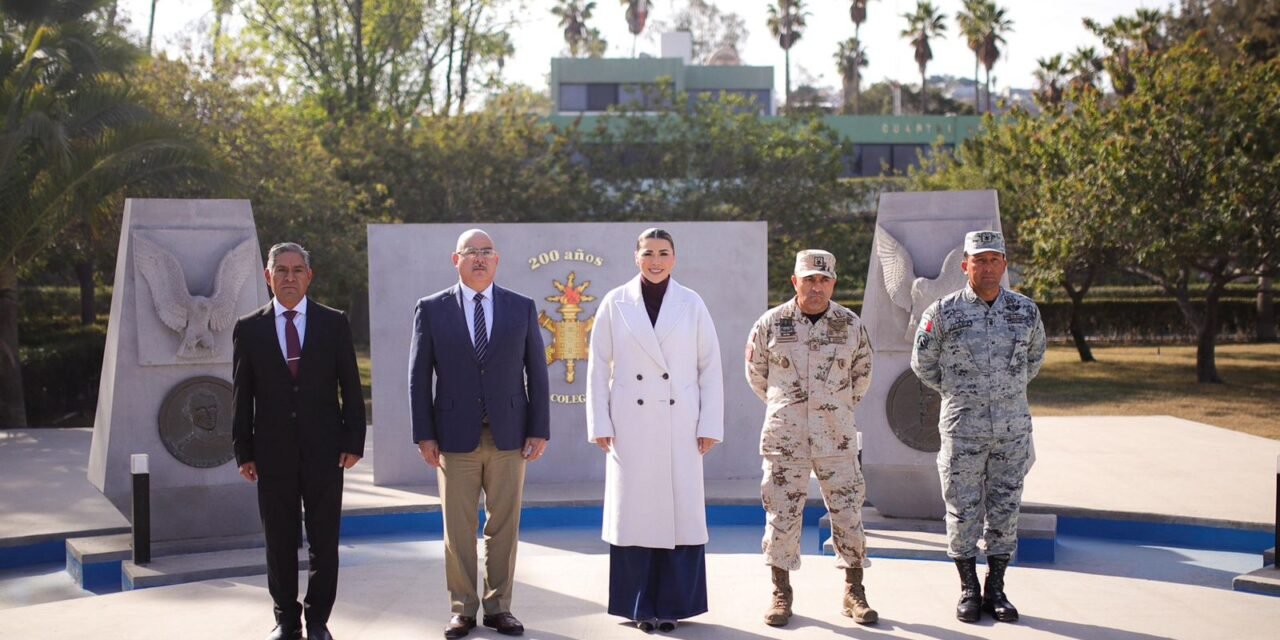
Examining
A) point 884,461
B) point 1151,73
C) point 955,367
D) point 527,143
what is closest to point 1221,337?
point 1151,73

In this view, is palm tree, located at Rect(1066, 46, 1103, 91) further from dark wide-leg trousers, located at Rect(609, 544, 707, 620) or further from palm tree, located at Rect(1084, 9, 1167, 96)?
dark wide-leg trousers, located at Rect(609, 544, 707, 620)

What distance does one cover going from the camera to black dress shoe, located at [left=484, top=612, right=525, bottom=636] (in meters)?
5.84

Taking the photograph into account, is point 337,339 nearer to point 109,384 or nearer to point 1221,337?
point 109,384

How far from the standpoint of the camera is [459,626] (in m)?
5.77

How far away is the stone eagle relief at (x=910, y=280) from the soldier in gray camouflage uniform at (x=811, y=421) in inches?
97.0

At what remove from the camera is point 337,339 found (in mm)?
5660

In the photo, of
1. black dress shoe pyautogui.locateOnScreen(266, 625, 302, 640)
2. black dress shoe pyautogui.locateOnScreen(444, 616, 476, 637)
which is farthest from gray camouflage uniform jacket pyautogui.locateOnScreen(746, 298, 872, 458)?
black dress shoe pyautogui.locateOnScreen(266, 625, 302, 640)

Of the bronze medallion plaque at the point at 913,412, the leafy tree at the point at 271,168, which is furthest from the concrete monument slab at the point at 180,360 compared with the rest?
the leafy tree at the point at 271,168

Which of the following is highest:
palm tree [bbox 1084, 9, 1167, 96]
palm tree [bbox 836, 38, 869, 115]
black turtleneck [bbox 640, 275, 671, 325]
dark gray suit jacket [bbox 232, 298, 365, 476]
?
palm tree [bbox 836, 38, 869, 115]

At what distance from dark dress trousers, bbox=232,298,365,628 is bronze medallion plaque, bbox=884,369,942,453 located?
14.5ft

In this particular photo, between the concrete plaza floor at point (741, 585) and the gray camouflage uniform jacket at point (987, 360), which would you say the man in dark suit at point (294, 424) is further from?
the gray camouflage uniform jacket at point (987, 360)

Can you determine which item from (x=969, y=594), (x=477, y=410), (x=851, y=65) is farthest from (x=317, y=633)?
(x=851, y=65)

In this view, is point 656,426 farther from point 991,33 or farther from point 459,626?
point 991,33

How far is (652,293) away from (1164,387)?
18577 millimetres
